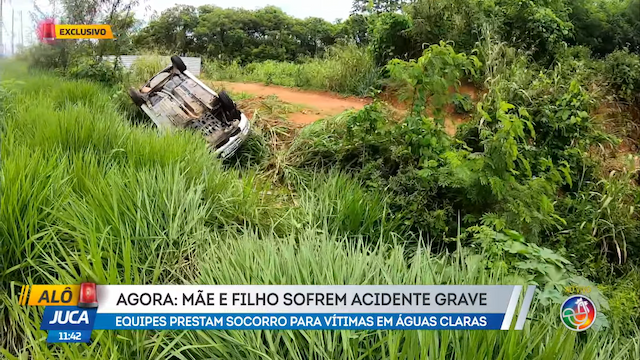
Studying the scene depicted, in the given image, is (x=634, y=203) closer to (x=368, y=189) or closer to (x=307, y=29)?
(x=368, y=189)

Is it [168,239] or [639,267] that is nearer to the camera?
[168,239]

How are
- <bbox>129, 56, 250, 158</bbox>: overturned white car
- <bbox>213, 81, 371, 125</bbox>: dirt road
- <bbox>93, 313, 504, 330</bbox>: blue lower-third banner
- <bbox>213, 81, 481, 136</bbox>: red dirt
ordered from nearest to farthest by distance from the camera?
<bbox>93, 313, 504, 330</bbox>: blue lower-third banner < <bbox>129, 56, 250, 158</bbox>: overturned white car < <bbox>213, 81, 481, 136</bbox>: red dirt < <bbox>213, 81, 371, 125</bbox>: dirt road

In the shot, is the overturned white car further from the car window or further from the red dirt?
the red dirt

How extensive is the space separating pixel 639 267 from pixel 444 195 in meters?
1.23

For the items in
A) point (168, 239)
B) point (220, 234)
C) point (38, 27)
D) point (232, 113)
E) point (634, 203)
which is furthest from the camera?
point (232, 113)

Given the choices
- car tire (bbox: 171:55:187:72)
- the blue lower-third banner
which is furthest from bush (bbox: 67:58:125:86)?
the blue lower-third banner

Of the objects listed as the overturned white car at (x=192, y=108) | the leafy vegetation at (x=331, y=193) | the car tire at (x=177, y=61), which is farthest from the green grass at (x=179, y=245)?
the overturned white car at (x=192, y=108)

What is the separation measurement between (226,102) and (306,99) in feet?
6.59

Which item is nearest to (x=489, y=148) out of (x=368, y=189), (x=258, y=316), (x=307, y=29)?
(x=368, y=189)

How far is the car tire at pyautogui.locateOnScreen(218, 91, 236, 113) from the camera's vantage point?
3104mm

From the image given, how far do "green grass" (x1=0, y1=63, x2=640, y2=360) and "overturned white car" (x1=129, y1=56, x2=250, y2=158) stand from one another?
0.68 metres

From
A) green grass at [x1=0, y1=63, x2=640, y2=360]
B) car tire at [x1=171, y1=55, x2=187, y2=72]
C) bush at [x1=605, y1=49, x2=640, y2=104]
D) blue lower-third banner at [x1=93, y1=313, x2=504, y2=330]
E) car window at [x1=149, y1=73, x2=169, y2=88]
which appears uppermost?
bush at [x1=605, y1=49, x2=640, y2=104]

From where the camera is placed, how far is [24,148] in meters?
1.68

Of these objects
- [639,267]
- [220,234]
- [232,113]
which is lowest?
[639,267]
